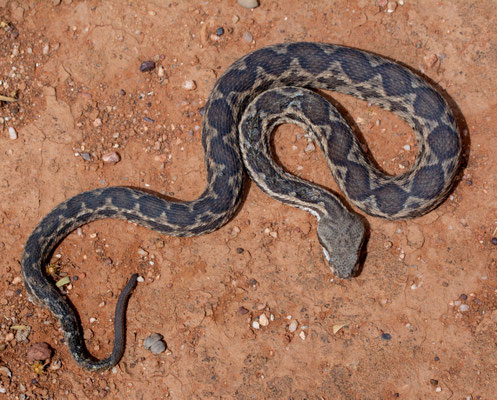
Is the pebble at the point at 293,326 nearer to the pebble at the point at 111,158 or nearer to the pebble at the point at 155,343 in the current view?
the pebble at the point at 155,343

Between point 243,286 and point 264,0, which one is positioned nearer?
point 243,286

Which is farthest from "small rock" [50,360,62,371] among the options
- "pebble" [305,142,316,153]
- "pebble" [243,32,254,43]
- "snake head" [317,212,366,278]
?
"pebble" [243,32,254,43]

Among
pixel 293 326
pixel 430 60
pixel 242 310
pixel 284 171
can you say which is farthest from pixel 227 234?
pixel 430 60

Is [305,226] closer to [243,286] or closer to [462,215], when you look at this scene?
[243,286]

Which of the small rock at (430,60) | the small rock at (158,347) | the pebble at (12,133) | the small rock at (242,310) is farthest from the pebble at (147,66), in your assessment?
the small rock at (430,60)

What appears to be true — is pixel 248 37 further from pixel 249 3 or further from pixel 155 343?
pixel 155 343

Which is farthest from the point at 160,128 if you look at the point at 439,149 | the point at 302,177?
the point at 439,149
